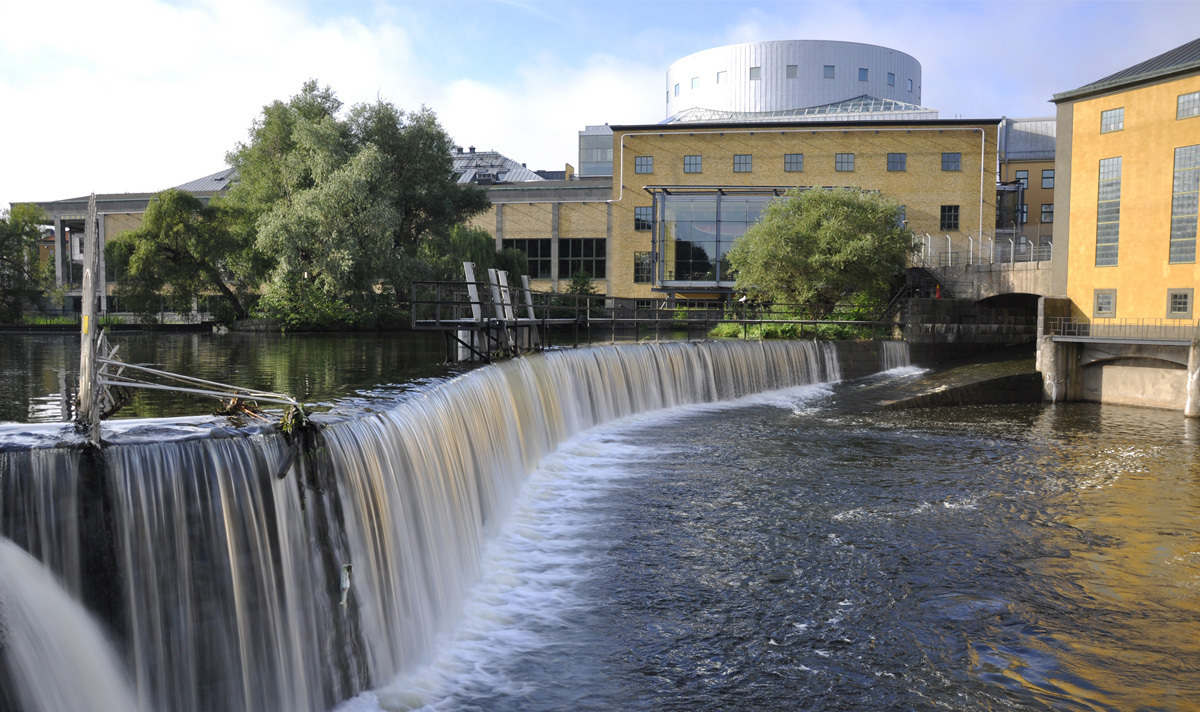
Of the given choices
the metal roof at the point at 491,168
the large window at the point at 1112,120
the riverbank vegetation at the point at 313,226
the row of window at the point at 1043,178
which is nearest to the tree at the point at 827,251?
the large window at the point at 1112,120

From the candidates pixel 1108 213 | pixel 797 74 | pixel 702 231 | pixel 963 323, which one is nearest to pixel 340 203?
pixel 702 231

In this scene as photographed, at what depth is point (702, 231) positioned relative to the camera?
46.0 m

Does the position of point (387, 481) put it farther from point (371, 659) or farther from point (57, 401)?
point (57, 401)

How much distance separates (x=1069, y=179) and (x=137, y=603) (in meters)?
32.2

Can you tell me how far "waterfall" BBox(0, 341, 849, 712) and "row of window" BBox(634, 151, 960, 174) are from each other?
4084 cm

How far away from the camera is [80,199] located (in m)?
62.4

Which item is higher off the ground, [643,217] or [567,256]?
[643,217]

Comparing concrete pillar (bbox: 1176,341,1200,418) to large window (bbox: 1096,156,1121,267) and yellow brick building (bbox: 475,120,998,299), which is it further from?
yellow brick building (bbox: 475,120,998,299)

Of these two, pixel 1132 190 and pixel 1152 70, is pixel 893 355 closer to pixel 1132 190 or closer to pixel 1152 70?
pixel 1132 190

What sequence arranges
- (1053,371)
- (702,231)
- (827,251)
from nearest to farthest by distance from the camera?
(1053,371), (827,251), (702,231)

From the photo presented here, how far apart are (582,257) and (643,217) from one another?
699cm

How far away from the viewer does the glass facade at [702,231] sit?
4522cm

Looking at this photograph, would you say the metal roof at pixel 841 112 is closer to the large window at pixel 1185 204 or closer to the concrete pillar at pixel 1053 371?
the large window at pixel 1185 204

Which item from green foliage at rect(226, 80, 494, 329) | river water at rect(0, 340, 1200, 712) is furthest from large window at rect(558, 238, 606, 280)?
river water at rect(0, 340, 1200, 712)
